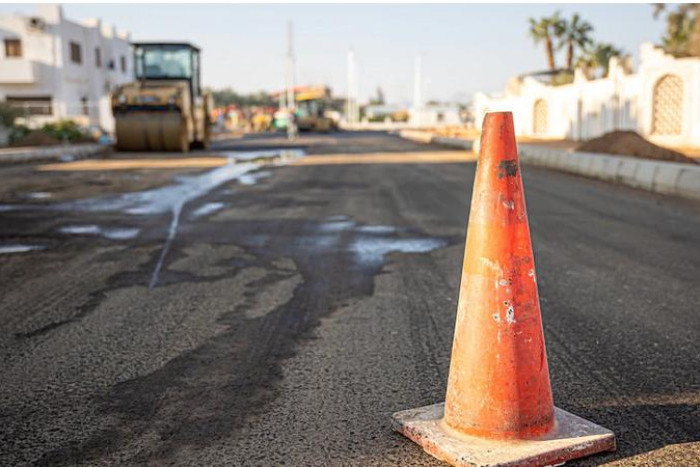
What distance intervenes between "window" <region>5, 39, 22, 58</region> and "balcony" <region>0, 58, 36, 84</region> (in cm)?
180

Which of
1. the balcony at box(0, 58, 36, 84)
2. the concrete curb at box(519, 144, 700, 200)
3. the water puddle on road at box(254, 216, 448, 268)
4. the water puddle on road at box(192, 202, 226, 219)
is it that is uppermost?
the balcony at box(0, 58, 36, 84)

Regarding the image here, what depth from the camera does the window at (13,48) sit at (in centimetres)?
4444

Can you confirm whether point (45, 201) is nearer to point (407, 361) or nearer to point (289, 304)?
point (289, 304)

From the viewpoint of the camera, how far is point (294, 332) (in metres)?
4.08

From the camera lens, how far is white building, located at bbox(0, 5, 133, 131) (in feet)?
138

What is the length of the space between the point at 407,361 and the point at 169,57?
2200cm

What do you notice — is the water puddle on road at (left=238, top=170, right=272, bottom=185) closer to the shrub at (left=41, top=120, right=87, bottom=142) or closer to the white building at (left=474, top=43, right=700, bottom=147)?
the white building at (left=474, top=43, right=700, bottom=147)

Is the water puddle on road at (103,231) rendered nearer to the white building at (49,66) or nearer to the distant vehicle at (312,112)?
the white building at (49,66)

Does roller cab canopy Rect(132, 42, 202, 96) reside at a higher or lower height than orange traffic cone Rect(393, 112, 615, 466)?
higher

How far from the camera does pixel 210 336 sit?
13.2 ft

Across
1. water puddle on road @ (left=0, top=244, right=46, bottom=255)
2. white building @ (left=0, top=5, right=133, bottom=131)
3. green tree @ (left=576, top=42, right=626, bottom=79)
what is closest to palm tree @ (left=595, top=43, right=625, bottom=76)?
green tree @ (left=576, top=42, right=626, bottom=79)

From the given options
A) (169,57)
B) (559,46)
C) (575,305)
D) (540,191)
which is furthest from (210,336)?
(559,46)

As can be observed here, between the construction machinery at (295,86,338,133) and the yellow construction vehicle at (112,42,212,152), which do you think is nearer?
the yellow construction vehicle at (112,42,212,152)

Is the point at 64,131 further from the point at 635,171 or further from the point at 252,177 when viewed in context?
the point at 635,171
